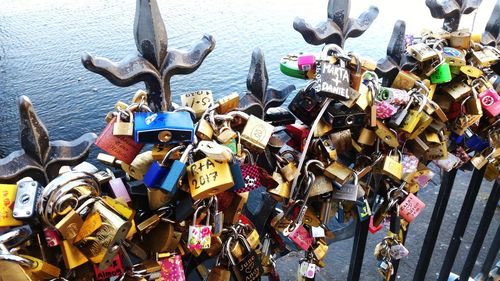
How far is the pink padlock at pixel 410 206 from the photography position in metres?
1.24

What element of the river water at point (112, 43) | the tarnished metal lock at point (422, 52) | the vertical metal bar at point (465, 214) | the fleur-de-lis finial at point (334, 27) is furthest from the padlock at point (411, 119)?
the river water at point (112, 43)

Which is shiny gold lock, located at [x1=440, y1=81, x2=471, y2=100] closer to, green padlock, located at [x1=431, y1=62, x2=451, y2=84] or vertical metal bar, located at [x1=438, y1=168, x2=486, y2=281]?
green padlock, located at [x1=431, y1=62, x2=451, y2=84]

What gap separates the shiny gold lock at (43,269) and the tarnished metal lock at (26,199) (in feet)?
Result: 0.24

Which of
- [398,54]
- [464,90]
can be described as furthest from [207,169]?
[464,90]

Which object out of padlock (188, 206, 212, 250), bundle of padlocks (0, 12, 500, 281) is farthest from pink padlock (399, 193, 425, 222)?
padlock (188, 206, 212, 250)

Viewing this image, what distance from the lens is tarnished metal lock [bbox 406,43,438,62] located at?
1.17m

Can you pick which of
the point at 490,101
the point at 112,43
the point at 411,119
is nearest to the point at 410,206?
the point at 411,119

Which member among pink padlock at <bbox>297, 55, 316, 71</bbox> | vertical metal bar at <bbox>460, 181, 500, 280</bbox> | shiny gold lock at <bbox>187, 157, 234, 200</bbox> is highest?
pink padlock at <bbox>297, 55, 316, 71</bbox>

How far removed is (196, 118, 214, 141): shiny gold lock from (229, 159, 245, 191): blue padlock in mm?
67

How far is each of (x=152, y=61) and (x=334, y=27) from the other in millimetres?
502

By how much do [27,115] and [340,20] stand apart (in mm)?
752

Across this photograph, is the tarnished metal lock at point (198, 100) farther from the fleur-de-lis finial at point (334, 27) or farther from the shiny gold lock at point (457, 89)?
the shiny gold lock at point (457, 89)

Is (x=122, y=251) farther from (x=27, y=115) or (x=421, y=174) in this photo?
(x=421, y=174)

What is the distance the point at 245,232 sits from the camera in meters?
0.97
